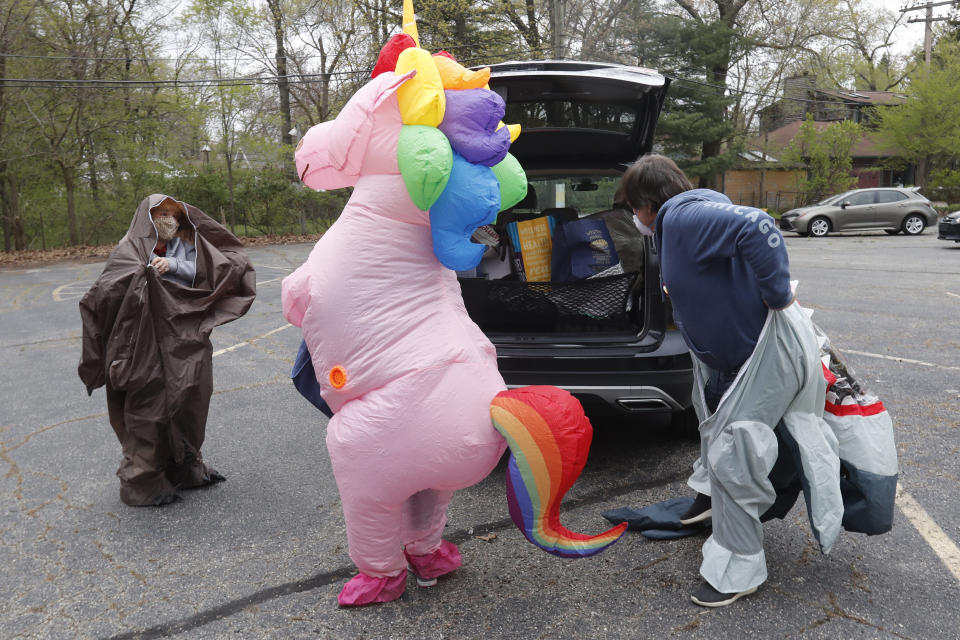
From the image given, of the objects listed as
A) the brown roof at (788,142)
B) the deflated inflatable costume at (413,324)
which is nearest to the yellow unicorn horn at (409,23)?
the deflated inflatable costume at (413,324)

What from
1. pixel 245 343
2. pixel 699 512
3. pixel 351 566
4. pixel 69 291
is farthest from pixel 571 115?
pixel 69 291

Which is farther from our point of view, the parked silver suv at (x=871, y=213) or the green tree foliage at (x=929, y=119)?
the green tree foliage at (x=929, y=119)

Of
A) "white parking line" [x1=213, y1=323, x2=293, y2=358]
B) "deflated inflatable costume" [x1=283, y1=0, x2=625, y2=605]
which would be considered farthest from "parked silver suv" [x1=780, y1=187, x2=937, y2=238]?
"deflated inflatable costume" [x1=283, y1=0, x2=625, y2=605]

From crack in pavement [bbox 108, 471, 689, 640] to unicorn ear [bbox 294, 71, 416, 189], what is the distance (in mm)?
1558

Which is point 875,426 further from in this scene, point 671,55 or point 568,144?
point 671,55

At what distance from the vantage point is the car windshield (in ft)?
13.9

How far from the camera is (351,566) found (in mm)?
2775

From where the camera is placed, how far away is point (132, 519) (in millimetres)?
3291

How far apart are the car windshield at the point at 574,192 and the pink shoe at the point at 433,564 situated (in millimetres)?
2266

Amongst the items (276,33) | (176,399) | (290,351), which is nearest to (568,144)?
(176,399)

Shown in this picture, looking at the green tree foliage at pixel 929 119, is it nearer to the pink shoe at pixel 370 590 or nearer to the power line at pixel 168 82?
the power line at pixel 168 82

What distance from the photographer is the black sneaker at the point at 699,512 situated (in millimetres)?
2939

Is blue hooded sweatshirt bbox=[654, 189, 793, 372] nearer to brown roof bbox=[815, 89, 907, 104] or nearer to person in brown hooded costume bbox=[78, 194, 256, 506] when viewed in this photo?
person in brown hooded costume bbox=[78, 194, 256, 506]

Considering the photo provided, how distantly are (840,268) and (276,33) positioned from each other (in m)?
20.3
